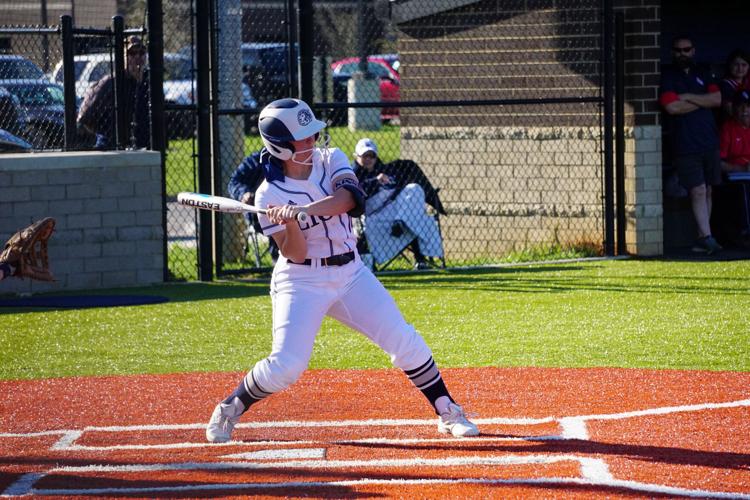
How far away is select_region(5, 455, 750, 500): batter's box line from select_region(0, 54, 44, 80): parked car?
8.23m

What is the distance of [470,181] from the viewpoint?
13.9 m

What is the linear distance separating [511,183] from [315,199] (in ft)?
26.7

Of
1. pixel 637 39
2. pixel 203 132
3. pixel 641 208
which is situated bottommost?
pixel 641 208

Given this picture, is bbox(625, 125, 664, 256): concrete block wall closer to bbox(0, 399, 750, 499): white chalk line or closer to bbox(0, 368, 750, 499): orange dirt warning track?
bbox(0, 368, 750, 499): orange dirt warning track

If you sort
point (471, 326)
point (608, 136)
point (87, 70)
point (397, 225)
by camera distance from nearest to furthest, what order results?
point (471, 326) < point (397, 225) < point (608, 136) < point (87, 70)

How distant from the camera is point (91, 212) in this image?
11.2 meters

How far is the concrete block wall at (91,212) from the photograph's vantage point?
35.9 ft

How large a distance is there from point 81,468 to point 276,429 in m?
1.05

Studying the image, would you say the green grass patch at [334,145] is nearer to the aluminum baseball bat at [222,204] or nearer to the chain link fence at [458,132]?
the chain link fence at [458,132]

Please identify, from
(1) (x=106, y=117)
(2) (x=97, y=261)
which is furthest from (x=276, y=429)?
(1) (x=106, y=117)

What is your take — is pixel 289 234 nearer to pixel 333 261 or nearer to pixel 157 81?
pixel 333 261

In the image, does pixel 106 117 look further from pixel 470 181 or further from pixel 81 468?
pixel 81 468

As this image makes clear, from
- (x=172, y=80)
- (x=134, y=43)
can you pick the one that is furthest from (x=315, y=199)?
(x=172, y=80)

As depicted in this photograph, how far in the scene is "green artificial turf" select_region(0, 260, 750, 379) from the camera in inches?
313
